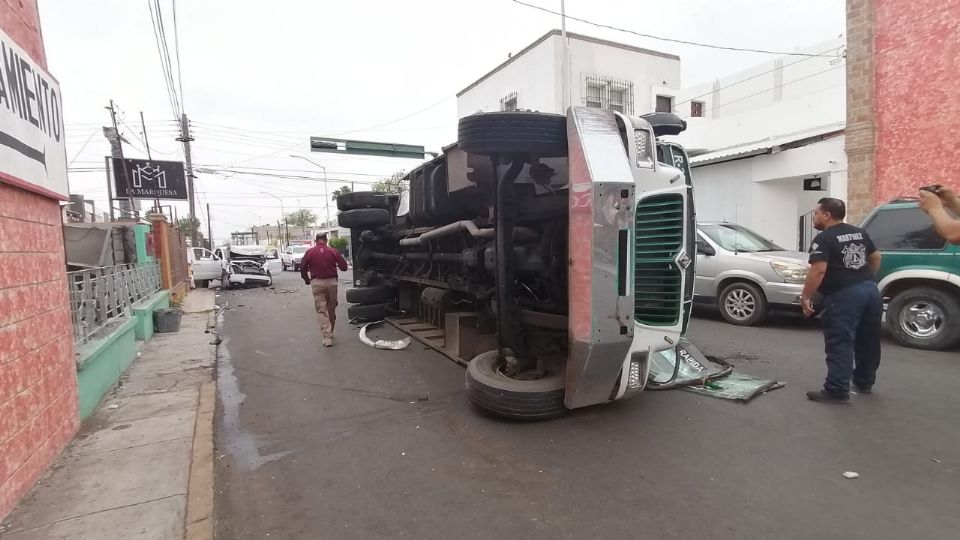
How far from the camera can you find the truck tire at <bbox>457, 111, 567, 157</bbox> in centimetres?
392

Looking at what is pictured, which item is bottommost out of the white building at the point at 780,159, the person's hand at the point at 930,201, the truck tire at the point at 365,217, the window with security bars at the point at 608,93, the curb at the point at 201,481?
the curb at the point at 201,481

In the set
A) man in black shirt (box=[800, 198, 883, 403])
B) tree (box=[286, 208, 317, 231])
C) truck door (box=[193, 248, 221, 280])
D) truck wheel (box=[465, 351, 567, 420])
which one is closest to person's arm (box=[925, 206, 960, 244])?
man in black shirt (box=[800, 198, 883, 403])

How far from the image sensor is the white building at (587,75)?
22.1 metres

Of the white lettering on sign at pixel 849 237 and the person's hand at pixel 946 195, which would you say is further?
the white lettering on sign at pixel 849 237

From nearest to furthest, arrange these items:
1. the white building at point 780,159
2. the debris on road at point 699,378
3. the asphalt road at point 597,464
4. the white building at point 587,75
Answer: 1. the asphalt road at point 597,464
2. the debris on road at point 699,378
3. the white building at point 780,159
4. the white building at point 587,75

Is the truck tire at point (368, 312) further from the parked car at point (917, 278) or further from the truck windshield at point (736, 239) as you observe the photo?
the parked car at point (917, 278)

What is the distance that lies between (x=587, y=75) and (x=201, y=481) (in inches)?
896

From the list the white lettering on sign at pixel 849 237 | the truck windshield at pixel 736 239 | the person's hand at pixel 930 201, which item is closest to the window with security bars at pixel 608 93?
the truck windshield at pixel 736 239

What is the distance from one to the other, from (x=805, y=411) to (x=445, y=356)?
4.00m

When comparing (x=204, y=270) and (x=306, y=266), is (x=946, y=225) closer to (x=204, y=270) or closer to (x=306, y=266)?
(x=306, y=266)

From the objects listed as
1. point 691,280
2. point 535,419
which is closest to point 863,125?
point 691,280

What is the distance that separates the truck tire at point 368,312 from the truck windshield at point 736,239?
603cm

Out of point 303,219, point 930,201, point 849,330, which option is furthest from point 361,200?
point 303,219

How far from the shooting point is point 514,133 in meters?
3.91
